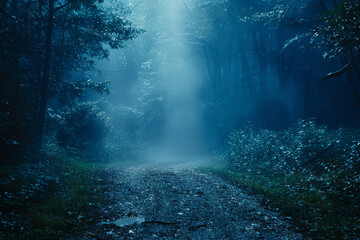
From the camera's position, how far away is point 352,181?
6.48 metres

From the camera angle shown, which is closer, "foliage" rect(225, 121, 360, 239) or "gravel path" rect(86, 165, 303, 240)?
"gravel path" rect(86, 165, 303, 240)

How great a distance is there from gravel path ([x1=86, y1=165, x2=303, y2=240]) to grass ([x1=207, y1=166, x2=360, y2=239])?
416 mm

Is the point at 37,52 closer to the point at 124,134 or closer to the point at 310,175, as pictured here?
the point at 310,175

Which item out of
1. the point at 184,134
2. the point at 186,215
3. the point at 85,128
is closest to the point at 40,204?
the point at 186,215

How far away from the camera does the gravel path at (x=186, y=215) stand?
491 cm

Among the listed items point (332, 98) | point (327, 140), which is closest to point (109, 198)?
point (327, 140)

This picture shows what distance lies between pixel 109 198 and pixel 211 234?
3807mm

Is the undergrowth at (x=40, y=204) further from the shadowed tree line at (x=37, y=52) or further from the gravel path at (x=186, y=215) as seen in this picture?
the shadowed tree line at (x=37, y=52)

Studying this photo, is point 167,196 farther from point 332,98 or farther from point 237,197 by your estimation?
point 332,98

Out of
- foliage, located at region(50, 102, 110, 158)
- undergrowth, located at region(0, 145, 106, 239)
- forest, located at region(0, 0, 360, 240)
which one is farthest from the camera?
foliage, located at region(50, 102, 110, 158)

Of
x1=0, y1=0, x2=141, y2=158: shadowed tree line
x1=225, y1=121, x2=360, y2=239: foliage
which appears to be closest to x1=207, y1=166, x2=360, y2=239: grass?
x1=225, y1=121, x2=360, y2=239: foliage

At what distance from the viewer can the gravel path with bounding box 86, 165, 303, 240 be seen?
16.1 ft

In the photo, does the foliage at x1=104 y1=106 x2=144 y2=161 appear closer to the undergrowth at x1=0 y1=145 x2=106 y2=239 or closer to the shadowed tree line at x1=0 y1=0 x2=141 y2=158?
the shadowed tree line at x1=0 y1=0 x2=141 y2=158

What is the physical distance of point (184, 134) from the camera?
3284 centimetres
